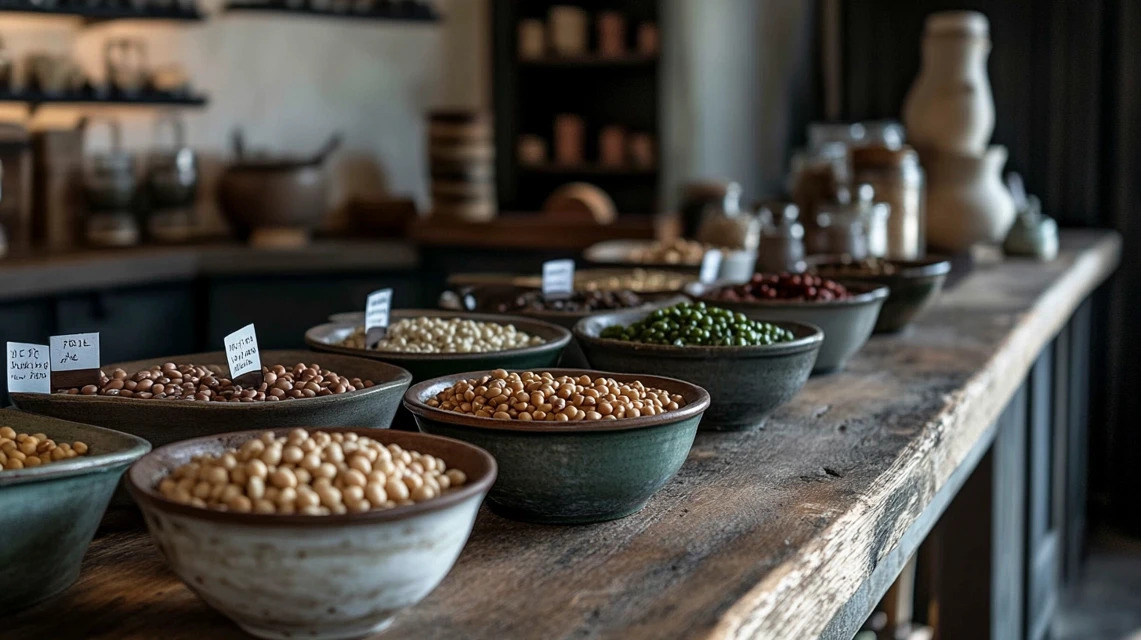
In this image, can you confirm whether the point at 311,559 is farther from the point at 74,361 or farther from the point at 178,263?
the point at 178,263

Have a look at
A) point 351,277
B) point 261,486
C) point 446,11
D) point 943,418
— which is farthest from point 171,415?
point 446,11

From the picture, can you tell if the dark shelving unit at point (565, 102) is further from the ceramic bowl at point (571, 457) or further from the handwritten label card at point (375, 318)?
the ceramic bowl at point (571, 457)

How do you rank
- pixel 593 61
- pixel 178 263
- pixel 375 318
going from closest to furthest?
pixel 375 318 → pixel 178 263 → pixel 593 61

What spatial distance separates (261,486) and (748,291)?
3.71 feet

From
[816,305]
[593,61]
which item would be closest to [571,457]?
[816,305]

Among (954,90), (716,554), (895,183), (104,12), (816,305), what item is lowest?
(716,554)

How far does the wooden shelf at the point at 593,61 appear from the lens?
507 cm

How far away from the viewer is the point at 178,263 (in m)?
3.88

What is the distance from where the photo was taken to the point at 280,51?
491cm

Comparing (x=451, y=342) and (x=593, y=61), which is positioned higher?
(x=593, y=61)

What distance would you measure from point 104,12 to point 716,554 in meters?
3.71

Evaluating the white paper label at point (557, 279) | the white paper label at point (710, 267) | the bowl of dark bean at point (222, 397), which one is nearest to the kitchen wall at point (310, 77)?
the white paper label at point (710, 267)

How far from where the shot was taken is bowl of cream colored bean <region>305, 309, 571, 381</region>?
135cm

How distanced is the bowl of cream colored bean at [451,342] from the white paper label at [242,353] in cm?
16
